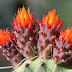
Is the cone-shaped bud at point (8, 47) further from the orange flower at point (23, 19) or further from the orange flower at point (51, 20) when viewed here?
the orange flower at point (51, 20)

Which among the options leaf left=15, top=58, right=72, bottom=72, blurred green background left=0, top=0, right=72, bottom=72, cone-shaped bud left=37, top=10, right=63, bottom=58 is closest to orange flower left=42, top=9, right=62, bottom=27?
cone-shaped bud left=37, top=10, right=63, bottom=58

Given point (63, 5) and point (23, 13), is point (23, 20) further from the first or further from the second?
point (63, 5)

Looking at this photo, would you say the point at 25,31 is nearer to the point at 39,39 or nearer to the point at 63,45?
the point at 39,39

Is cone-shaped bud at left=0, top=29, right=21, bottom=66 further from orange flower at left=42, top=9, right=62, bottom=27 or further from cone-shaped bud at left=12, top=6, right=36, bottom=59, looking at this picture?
orange flower at left=42, top=9, right=62, bottom=27

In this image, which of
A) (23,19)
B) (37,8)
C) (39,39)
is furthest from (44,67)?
(37,8)

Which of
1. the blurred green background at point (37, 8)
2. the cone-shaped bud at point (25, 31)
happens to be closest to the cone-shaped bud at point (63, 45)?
the cone-shaped bud at point (25, 31)

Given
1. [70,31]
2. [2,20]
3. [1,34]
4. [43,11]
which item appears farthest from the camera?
[43,11]

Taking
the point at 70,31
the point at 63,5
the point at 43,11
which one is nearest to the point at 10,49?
the point at 70,31
